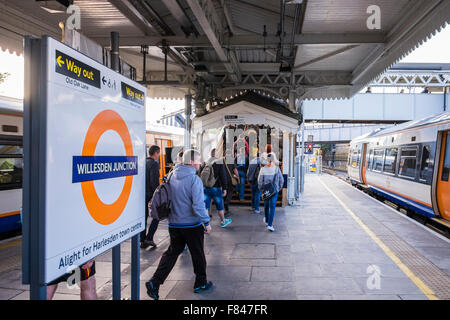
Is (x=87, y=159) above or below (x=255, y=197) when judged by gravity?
above

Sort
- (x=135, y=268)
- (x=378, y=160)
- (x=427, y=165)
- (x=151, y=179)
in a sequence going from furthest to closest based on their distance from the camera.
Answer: (x=378, y=160) < (x=427, y=165) < (x=151, y=179) < (x=135, y=268)

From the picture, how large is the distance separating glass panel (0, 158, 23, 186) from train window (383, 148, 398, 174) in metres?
11.3

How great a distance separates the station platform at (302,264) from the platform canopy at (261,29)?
4008mm

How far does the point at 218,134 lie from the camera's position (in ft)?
40.2

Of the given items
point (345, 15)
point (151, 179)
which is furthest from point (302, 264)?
point (345, 15)

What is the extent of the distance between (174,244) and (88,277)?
1404mm

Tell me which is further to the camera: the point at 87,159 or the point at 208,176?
the point at 208,176

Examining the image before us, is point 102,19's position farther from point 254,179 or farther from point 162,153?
point 162,153

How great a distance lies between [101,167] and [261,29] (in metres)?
8.01

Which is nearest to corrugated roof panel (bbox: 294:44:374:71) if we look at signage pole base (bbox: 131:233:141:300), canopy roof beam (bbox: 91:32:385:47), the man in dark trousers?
canopy roof beam (bbox: 91:32:385:47)

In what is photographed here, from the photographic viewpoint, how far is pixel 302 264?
16.8 feet

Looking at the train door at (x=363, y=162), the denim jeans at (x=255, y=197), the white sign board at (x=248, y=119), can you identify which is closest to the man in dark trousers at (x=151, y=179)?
the denim jeans at (x=255, y=197)

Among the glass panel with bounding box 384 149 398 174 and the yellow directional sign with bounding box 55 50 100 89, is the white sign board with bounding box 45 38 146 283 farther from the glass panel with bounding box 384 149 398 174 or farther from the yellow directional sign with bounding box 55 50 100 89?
the glass panel with bounding box 384 149 398 174

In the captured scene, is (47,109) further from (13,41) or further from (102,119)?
(13,41)
